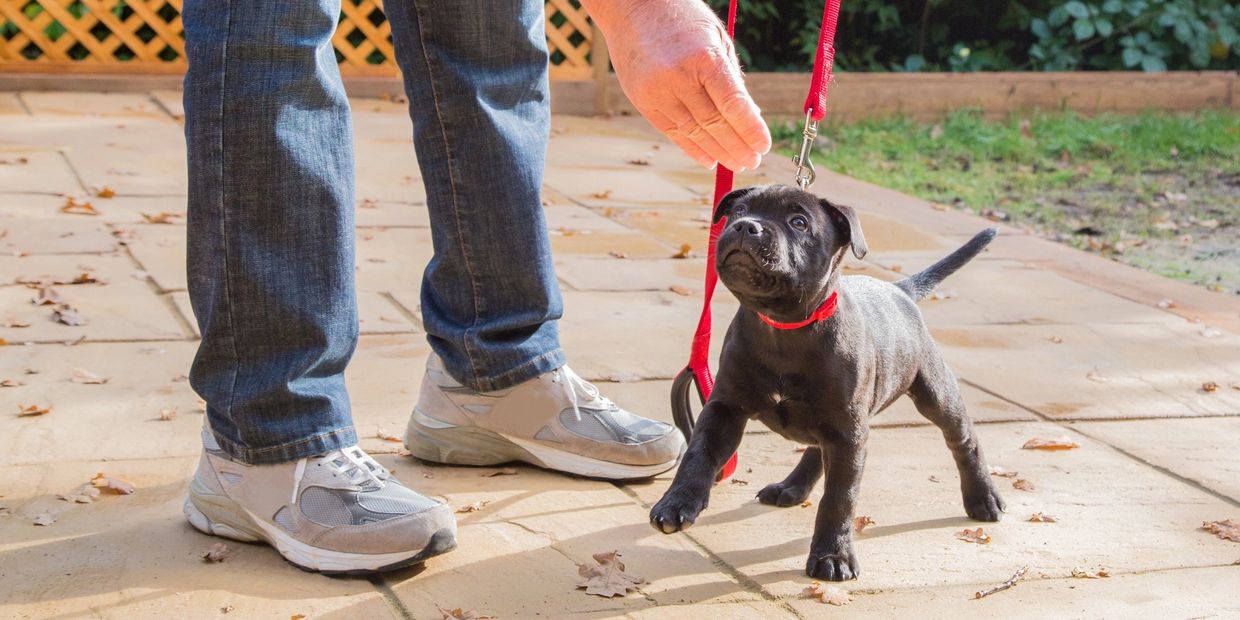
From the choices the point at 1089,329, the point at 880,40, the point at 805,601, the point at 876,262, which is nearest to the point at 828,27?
the point at 805,601

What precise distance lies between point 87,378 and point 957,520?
1.93 meters

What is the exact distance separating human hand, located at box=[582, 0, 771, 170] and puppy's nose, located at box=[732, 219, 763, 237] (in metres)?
0.11

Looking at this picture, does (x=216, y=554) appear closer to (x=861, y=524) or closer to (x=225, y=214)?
(x=225, y=214)

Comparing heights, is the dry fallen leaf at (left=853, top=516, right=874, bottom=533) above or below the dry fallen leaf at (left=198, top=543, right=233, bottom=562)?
above

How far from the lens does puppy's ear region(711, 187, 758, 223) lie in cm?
213

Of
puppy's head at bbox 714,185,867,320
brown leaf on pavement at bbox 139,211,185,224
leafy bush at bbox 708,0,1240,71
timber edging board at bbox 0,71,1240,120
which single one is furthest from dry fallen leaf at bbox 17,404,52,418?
leafy bush at bbox 708,0,1240,71

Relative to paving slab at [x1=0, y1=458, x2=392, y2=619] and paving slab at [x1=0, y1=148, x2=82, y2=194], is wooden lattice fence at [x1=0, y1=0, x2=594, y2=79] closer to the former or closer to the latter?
paving slab at [x1=0, y1=148, x2=82, y2=194]

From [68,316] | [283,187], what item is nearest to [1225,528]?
[283,187]

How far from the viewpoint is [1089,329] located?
394 cm

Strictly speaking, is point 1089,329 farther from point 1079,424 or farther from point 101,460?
point 101,460

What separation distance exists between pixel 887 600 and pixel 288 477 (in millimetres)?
985

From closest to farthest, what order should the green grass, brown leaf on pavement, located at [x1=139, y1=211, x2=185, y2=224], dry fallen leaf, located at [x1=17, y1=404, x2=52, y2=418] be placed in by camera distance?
dry fallen leaf, located at [x1=17, y1=404, x2=52, y2=418], brown leaf on pavement, located at [x1=139, y1=211, x2=185, y2=224], the green grass

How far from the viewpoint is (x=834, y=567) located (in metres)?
2.13

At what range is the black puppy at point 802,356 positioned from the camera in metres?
2.01
